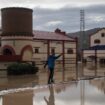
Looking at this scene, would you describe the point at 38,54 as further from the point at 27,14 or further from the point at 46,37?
the point at 27,14

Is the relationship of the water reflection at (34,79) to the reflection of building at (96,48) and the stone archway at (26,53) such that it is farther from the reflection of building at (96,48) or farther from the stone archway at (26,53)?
the reflection of building at (96,48)

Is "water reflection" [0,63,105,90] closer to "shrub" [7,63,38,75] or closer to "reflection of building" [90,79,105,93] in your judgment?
"shrub" [7,63,38,75]

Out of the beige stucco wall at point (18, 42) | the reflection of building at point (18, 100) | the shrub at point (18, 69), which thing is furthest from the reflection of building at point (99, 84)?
the beige stucco wall at point (18, 42)

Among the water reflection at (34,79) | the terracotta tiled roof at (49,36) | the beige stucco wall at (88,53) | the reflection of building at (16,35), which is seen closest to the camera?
the water reflection at (34,79)

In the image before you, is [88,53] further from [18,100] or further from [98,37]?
[18,100]

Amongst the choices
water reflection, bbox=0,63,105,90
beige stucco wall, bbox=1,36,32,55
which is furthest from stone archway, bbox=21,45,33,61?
water reflection, bbox=0,63,105,90

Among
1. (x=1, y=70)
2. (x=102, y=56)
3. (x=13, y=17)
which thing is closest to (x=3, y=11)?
(x=13, y=17)

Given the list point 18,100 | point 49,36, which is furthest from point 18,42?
point 18,100

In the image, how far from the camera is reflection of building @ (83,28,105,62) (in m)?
→ 54.5

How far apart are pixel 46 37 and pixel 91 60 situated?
14839 millimetres

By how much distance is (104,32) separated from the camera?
5741 cm


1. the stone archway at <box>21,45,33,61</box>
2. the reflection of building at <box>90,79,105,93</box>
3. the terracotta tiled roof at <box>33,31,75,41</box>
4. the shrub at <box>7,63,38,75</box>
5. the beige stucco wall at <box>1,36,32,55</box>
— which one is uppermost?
the terracotta tiled roof at <box>33,31,75,41</box>

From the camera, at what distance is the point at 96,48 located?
2172 inches

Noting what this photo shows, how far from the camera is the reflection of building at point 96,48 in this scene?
54.5 meters
